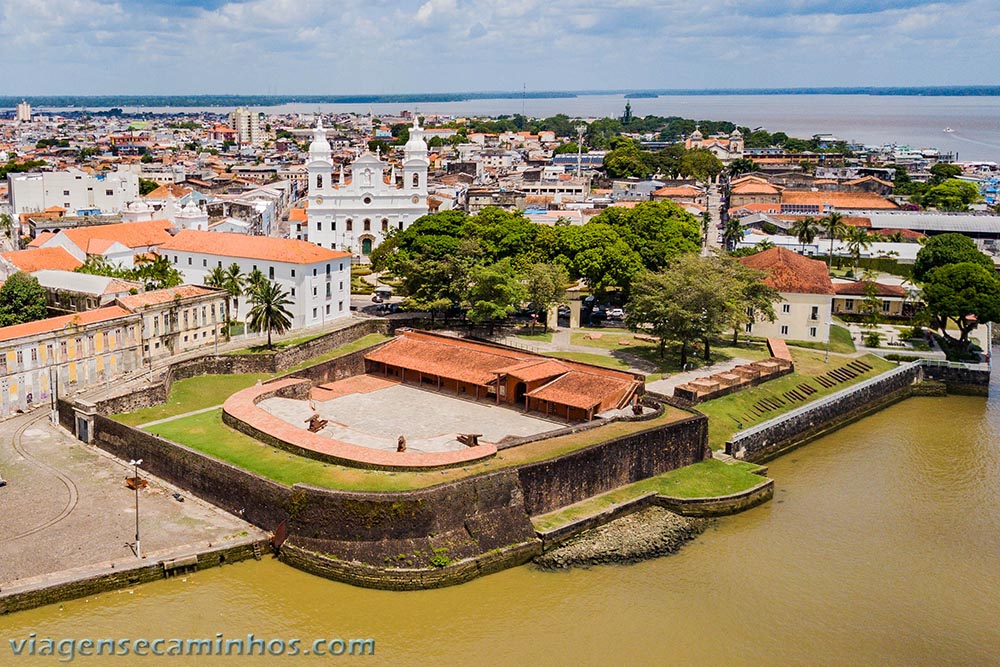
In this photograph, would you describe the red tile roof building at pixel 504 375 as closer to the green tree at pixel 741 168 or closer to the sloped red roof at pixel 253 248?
the sloped red roof at pixel 253 248

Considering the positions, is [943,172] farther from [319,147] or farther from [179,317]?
[179,317]

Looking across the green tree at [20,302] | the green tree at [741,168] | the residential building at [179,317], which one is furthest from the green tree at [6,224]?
the green tree at [741,168]

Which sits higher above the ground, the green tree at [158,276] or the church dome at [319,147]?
the church dome at [319,147]

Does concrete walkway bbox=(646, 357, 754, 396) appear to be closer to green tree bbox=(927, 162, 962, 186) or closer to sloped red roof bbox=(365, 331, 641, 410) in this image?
sloped red roof bbox=(365, 331, 641, 410)

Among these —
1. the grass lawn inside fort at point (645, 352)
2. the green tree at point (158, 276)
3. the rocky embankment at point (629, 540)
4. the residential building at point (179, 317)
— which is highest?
the green tree at point (158, 276)

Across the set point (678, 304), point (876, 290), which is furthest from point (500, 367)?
point (876, 290)

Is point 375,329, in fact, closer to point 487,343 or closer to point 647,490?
point 487,343
